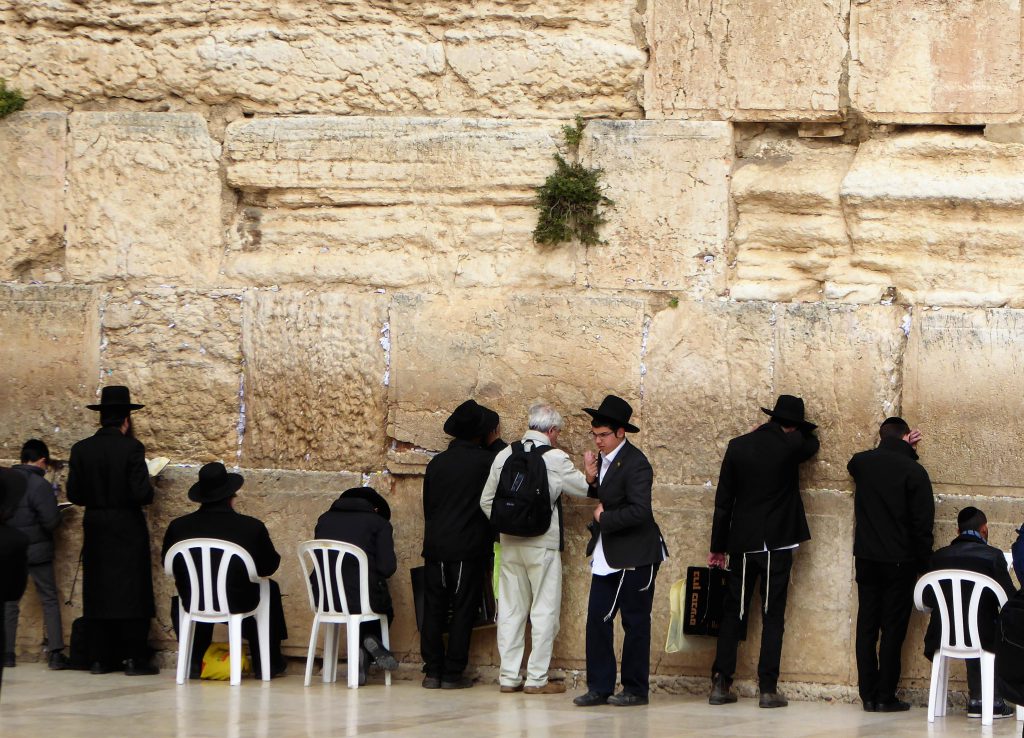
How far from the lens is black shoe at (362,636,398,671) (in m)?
7.84

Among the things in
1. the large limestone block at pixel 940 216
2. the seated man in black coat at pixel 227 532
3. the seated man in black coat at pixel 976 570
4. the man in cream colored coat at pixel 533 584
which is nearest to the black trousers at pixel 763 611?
the seated man in black coat at pixel 976 570

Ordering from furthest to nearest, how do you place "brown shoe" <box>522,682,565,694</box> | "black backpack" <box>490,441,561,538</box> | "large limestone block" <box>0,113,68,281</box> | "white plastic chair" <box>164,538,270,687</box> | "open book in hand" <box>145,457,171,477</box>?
"large limestone block" <box>0,113,68,281</box> → "open book in hand" <box>145,457,171,477</box> → "brown shoe" <box>522,682,565,694</box> → "white plastic chair" <box>164,538,270,687</box> → "black backpack" <box>490,441,561,538</box>

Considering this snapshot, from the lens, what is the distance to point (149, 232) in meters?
8.80

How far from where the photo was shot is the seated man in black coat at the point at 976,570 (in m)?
6.98

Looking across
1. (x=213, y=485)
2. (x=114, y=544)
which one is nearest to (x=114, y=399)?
(x=114, y=544)

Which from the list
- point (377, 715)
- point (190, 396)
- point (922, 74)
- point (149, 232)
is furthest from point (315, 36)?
point (377, 715)

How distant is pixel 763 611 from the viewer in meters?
7.63

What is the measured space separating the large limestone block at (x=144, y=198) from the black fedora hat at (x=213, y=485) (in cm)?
138

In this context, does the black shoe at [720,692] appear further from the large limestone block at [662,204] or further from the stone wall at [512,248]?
the large limestone block at [662,204]

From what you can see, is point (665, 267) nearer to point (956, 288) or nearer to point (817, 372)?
point (817, 372)

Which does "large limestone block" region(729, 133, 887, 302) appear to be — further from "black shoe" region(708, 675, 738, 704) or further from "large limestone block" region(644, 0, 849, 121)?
"black shoe" region(708, 675, 738, 704)

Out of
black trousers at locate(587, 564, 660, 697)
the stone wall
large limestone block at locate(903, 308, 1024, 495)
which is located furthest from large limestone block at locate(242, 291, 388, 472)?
large limestone block at locate(903, 308, 1024, 495)

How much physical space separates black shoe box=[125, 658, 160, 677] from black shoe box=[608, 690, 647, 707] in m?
2.61

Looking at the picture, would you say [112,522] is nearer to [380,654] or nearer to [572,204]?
[380,654]
